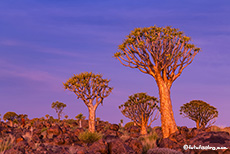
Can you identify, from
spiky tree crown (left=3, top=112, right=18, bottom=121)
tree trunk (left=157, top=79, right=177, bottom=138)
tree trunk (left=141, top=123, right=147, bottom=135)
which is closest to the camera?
tree trunk (left=157, top=79, right=177, bottom=138)

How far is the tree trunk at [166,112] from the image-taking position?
2028 cm

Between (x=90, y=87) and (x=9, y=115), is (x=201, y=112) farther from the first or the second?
(x=9, y=115)

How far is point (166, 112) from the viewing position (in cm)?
2047

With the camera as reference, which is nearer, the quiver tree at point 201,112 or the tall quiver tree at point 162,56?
the tall quiver tree at point 162,56

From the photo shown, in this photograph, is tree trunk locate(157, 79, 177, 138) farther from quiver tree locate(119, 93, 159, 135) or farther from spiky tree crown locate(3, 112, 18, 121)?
spiky tree crown locate(3, 112, 18, 121)

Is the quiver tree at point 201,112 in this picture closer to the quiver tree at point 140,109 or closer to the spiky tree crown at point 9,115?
the quiver tree at point 140,109

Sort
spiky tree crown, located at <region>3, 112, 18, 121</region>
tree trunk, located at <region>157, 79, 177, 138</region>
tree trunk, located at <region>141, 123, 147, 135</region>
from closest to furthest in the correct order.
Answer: tree trunk, located at <region>157, 79, 177, 138</region>, tree trunk, located at <region>141, 123, 147, 135</region>, spiky tree crown, located at <region>3, 112, 18, 121</region>

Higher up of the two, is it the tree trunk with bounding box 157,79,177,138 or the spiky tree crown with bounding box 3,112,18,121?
the spiky tree crown with bounding box 3,112,18,121

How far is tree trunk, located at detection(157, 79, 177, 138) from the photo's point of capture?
20281 millimetres

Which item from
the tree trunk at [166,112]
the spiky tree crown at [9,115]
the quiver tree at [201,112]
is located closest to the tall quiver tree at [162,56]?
the tree trunk at [166,112]

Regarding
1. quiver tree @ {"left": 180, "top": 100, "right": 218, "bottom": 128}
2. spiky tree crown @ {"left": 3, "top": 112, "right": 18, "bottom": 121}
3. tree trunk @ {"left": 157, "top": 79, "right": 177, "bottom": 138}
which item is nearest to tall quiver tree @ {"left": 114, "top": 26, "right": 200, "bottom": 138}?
tree trunk @ {"left": 157, "top": 79, "right": 177, "bottom": 138}

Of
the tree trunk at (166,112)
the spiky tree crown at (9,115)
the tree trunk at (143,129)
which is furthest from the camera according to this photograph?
the spiky tree crown at (9,115)

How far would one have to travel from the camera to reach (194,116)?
38031 mm

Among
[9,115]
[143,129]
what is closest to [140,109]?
[143,129]
